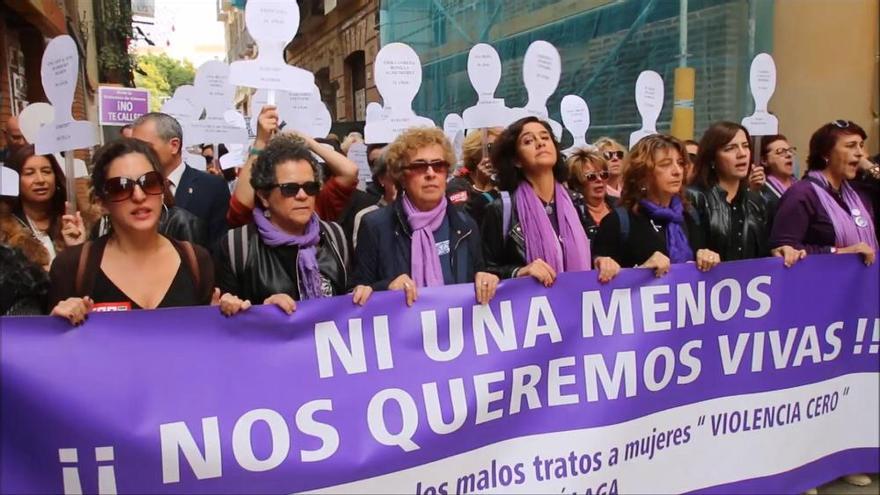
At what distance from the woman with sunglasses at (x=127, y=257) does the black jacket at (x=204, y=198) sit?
1.31 meters

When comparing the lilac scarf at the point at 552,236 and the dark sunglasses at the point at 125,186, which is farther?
the lilac scarf at the point at 552,236

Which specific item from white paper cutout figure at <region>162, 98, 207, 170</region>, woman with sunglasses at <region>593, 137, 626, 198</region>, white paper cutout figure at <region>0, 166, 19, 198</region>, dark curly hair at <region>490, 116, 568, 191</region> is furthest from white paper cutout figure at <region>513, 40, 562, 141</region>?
white paper cutout figure at <region>0, 166, 19, 198</region>

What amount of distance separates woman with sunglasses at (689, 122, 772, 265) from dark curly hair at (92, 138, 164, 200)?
250cm

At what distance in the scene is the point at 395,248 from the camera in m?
3.03

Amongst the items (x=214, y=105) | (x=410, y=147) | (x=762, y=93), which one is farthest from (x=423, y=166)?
(x=762, y=93)

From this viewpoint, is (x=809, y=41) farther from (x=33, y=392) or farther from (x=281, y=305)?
(x=33, y=392)

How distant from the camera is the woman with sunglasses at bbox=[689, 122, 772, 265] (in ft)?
11.7

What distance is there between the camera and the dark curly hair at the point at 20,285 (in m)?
2.43

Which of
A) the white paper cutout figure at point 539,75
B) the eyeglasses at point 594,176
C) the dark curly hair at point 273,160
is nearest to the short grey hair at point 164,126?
the dark curly hair at point 273,160

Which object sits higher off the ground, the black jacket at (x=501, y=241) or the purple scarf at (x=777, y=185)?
the purple scarf at (x=777, y=185)

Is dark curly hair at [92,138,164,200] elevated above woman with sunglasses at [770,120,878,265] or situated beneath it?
elevated above

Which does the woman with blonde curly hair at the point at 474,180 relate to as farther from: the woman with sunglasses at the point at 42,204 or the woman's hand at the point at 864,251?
the woman with sunglasses at the point at 42,204

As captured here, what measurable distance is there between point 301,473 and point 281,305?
0.57 meters

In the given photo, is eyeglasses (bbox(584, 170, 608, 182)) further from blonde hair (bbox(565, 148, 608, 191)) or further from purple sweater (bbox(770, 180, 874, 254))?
purple sweater (bbox(770, 180, 874, 254))
